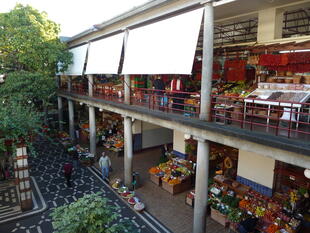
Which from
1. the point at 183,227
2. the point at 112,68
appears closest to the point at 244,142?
the point at 183,227

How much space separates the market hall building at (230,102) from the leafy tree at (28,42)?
5.08m

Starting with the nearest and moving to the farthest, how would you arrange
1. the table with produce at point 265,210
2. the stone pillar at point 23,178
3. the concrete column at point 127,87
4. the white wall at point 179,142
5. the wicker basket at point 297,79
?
the wicker basket at point 297,79 → the table with produce at point 265,210 → the stone pillar at point 23,178 → the concrete column at point 127,87 → the white wall at point 179,142

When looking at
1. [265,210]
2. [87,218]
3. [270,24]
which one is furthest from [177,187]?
[270,24]

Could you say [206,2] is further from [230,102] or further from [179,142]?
[179,142]

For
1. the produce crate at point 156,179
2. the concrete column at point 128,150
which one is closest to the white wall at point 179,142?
the produce crate at point 156,179

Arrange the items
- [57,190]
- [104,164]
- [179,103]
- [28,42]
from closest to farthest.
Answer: [179,103]
[57,190]
[104,164]
[28,42]

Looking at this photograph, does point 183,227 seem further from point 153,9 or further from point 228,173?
point 153,9

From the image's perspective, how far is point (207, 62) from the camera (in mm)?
7965

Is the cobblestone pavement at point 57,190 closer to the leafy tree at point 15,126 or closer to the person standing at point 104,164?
the person standing at point 104,164

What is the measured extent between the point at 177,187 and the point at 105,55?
8.74m

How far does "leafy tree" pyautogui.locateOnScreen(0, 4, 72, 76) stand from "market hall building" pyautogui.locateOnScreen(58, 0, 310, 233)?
508 centimetres

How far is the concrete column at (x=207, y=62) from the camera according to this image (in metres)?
7.77

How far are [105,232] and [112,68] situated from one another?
9457 mm

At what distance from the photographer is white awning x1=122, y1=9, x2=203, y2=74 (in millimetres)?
8109
